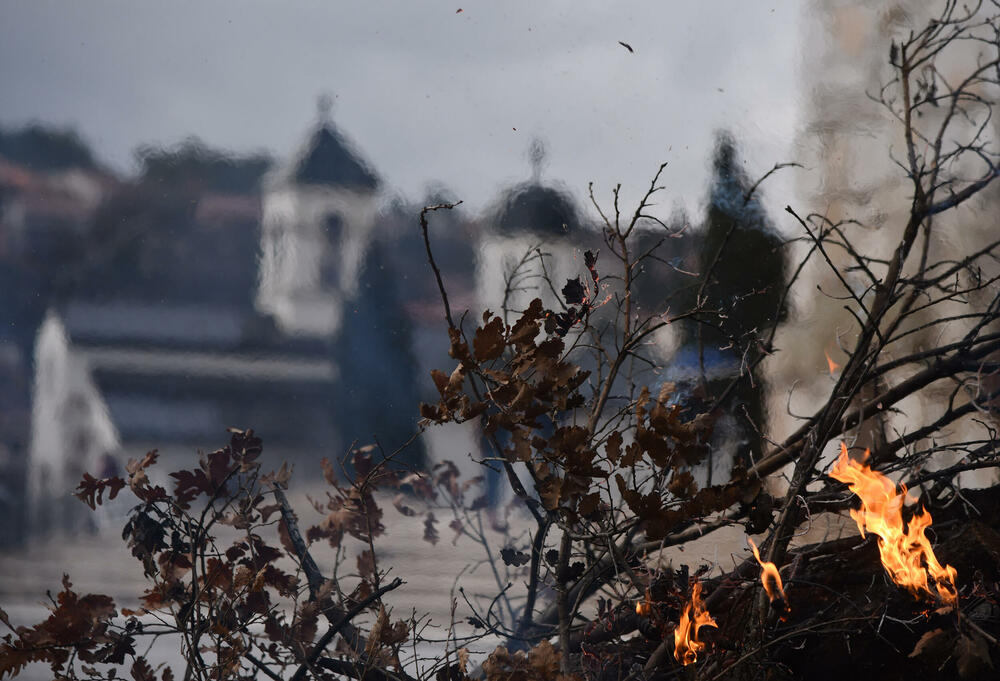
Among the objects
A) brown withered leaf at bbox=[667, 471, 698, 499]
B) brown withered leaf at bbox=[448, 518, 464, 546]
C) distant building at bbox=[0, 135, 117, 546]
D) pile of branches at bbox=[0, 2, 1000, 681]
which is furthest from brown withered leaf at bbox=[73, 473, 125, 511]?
brown withered leaf at bbox=[667, 471, 698, 499]

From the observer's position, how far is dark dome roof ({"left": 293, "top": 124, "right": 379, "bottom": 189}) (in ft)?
5.04

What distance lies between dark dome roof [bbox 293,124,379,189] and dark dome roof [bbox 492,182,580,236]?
0.26 metres

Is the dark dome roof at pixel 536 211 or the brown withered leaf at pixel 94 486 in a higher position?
the dark dome roof at pixel 536 211

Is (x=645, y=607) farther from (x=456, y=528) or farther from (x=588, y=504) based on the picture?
(x=456, y=528)

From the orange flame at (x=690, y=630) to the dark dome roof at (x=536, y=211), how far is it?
29.2 inches

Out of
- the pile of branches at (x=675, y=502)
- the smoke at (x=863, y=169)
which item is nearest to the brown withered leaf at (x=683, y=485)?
the pile of branches at (x=675, y=502)

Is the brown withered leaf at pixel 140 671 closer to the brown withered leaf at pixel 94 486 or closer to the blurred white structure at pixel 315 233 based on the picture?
the brown withered leaf at pixel 94 486

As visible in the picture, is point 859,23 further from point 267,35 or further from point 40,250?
point 40,250

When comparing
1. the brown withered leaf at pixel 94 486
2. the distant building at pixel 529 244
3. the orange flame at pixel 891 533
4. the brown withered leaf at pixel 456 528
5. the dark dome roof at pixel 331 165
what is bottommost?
the orange flame at pixel 891 533

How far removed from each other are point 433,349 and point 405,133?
418mm

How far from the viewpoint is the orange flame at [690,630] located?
0.99 m

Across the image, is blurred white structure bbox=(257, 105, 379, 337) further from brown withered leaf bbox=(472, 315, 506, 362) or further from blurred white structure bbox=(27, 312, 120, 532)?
brown withered leaf bbox=(472, 315, 506, 362)

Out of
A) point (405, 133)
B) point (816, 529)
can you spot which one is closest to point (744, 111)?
point (405, 133)

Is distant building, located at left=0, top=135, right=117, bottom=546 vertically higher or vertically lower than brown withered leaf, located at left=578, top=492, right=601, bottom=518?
higher
